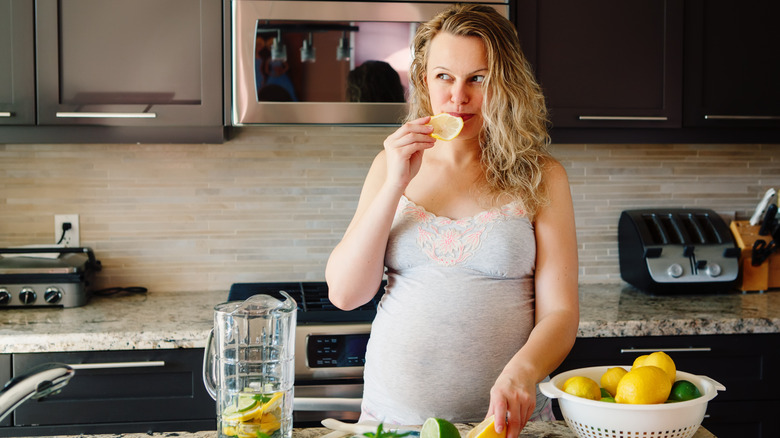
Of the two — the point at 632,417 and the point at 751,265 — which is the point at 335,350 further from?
the point at 751,265

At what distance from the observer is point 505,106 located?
147 cm

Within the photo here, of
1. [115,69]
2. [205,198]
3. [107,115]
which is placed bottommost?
[205,198]

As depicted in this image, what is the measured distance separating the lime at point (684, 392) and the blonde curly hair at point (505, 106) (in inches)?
19.9

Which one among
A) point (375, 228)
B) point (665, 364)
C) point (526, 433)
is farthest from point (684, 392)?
point (375, 228)

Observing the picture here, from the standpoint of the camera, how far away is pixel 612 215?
2846 mm

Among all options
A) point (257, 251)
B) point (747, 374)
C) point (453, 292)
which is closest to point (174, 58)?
point (257, 251)

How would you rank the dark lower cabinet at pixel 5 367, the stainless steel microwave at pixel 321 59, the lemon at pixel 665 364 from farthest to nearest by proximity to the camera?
the stainless steel microwave at pixel 321 59, the dark lower cabinet at pixel 5 367, the lemon at pixel 665 364

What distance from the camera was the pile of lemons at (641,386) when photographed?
3.31 ft

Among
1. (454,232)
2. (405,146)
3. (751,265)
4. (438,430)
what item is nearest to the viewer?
(438,430)

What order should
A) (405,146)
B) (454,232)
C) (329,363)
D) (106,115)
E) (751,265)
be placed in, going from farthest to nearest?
(751,265) < (106,115) < (329,363) < (454,232) < (405,146)

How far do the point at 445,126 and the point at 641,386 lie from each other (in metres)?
0.61

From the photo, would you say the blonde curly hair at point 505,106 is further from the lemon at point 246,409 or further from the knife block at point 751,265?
the knife block at point 751,265

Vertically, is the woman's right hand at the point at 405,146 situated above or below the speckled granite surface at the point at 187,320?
above

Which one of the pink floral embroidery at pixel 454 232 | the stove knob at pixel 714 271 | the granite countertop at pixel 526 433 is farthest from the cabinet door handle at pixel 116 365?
the stove knob at pixel 714 271
